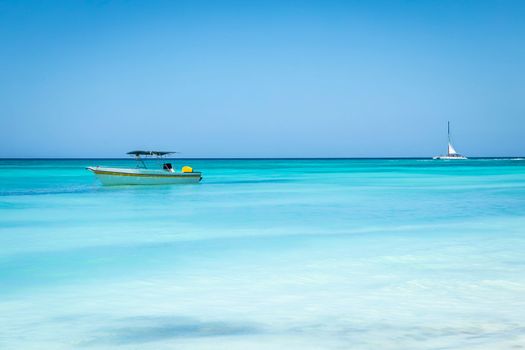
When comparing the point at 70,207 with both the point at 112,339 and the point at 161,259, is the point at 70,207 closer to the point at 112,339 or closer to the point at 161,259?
the point at 161,259

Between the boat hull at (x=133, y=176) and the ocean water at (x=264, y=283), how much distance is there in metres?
11.3

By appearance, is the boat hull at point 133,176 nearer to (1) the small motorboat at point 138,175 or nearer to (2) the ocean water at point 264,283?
(1) the small motorboat at point 138,175

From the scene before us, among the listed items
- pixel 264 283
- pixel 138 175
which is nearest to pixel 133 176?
pixel 138 175

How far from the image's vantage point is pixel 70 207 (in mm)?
17812

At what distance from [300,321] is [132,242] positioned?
5895 millimetres

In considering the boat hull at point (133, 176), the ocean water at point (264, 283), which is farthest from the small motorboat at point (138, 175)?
the ocean water at point (264, 283)

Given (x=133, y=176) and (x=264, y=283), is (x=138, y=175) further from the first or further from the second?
(x=264, y=283)

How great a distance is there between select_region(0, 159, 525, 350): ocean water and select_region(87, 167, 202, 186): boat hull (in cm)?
1131

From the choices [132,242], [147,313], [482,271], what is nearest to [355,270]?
[482,271]

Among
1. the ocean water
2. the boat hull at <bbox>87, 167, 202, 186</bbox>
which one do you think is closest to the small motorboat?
the boat hull at <bbox>87, 167, 202, 186</bbox>

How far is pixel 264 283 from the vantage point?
675cm

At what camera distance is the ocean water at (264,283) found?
4703 mm

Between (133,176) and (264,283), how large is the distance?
1978 centimetres

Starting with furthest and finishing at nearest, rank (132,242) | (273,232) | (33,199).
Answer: (33,199) → (273,232) → (132,242)
